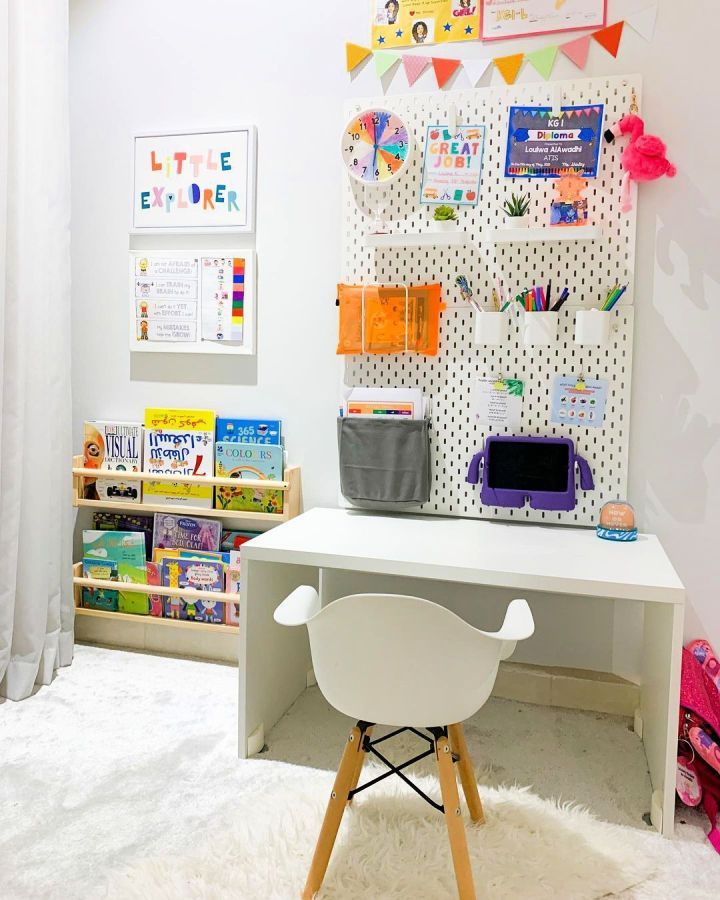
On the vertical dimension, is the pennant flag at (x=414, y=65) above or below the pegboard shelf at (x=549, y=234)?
above

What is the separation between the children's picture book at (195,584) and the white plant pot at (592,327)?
1.39 meters

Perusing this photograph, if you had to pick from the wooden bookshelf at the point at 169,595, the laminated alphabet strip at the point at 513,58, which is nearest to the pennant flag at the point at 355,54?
the laminated alphabet strip at the point at 513,58

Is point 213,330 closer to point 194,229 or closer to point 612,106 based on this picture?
point 194,229

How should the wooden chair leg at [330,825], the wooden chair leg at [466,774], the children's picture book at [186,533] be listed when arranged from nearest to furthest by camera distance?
the wooden chair leg at [330,825], the wooden chair leg at [466,774], the children's picture book at [186,533]

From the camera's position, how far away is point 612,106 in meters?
2.11

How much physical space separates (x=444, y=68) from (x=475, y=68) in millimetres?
95

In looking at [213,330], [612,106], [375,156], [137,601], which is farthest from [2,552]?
[612,106]

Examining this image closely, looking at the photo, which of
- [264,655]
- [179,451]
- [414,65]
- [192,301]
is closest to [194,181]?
[192,301]

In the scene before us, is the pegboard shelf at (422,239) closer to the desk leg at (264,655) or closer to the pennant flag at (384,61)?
the pennant flag at (384,61)

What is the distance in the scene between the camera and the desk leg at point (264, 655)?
1.92 meters

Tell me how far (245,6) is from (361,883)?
2530 mm

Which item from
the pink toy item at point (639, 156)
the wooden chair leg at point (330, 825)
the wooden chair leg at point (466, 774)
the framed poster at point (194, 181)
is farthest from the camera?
the framed poster at point (194, 181)

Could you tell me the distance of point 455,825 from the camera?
139cm

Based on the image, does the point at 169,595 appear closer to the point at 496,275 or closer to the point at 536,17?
the point at 496,275
